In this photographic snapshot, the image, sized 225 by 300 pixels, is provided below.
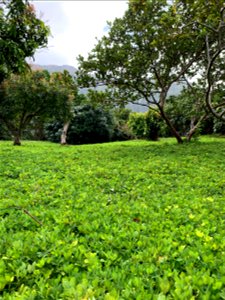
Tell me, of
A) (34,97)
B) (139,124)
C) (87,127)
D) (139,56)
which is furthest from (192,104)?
(87,127)

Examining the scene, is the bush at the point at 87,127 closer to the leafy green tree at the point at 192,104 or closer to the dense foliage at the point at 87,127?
the dense foliage at the point at 87,127

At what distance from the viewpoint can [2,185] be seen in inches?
216

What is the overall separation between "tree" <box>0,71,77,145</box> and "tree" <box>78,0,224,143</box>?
3.47m

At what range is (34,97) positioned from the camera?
18922 millimetres

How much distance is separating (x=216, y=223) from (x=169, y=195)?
1.51m

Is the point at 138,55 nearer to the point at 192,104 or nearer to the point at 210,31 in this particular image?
the point at 210,31

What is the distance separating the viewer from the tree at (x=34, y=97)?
18656mm

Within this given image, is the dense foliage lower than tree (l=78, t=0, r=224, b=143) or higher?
lower

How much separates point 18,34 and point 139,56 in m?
7.56

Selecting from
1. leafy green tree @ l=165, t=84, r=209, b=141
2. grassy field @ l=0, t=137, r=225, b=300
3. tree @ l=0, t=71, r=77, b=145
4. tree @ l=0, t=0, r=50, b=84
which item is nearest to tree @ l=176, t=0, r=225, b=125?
leafy green tree @ l=165, t=84, r=209, b=141

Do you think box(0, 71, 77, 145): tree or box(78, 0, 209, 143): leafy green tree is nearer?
box(78, 0, 209, 143): leafy green tree

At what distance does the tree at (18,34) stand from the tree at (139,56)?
6.66 meters

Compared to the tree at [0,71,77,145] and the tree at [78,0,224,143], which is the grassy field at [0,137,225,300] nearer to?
the tree at [78,0,224,143]

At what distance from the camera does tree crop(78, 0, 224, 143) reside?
14.1 m
